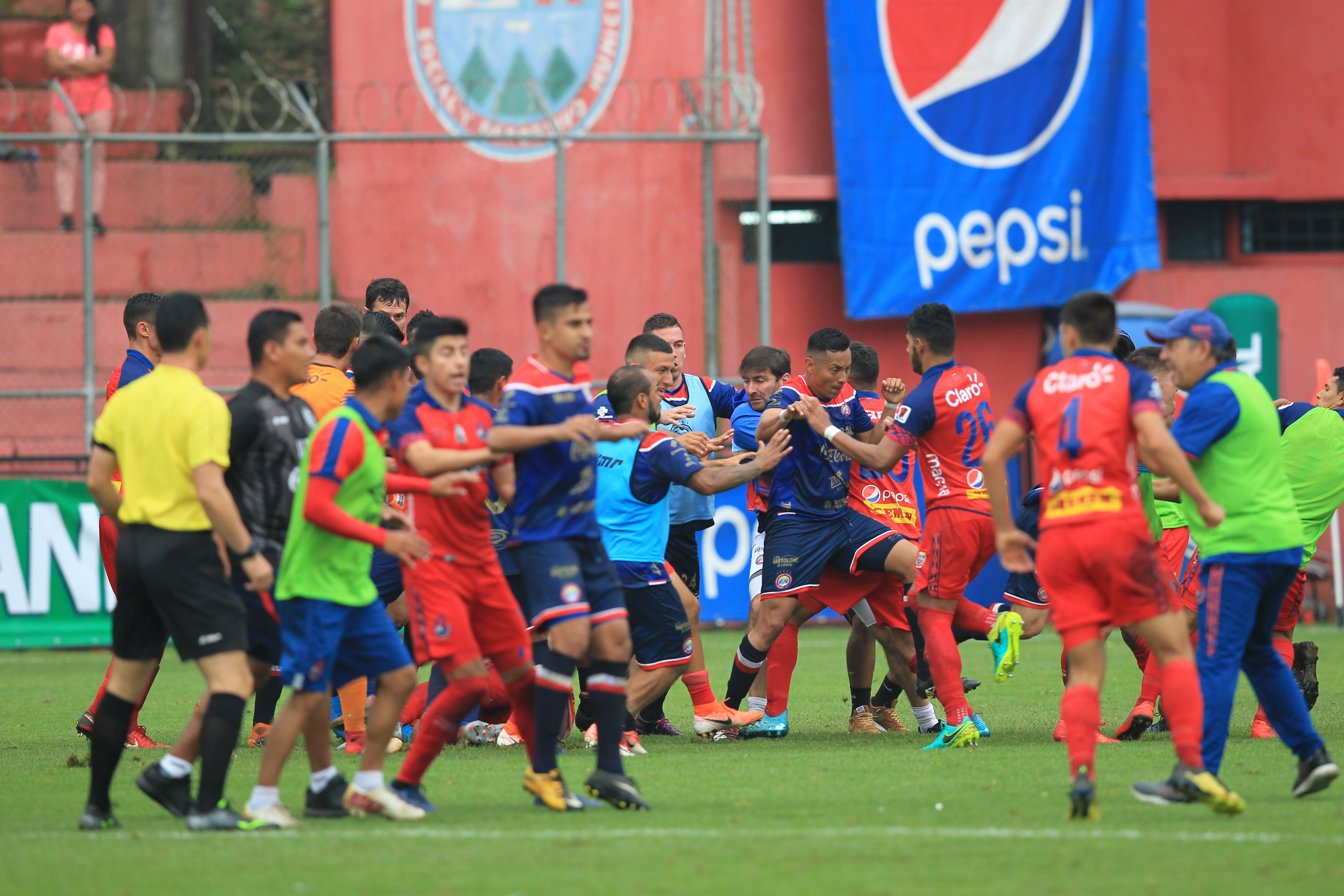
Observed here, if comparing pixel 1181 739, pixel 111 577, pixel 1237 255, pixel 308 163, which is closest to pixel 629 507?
pixel 111 577

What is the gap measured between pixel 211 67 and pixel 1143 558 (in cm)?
1758

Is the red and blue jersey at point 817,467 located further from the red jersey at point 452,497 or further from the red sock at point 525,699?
the red sock at point 525,699

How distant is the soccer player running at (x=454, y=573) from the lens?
20.5 ft

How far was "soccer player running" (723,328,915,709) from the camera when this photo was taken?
8.63 meters

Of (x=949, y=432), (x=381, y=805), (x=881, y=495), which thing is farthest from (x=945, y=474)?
(x=381, y=805)

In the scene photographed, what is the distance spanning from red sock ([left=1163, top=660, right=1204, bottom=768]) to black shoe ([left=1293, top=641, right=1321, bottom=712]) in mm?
3738

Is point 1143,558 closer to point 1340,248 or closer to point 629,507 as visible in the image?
point 629,507

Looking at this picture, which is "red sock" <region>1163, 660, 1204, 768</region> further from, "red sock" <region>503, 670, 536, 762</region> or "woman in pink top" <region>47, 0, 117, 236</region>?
"woman in pink top" <region>47, 0, 117, 236</region>

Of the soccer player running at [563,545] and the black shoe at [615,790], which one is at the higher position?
the soccer player running at [563,545]

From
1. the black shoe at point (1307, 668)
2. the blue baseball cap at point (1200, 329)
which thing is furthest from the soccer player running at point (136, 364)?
the black shoe at point (1307, 668)

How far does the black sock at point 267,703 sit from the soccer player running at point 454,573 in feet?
5.71

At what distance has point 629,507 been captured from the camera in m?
8.46

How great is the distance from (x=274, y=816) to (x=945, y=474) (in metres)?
4.11

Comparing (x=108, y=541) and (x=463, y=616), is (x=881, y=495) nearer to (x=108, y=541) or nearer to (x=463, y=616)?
(x=463, y=616)
